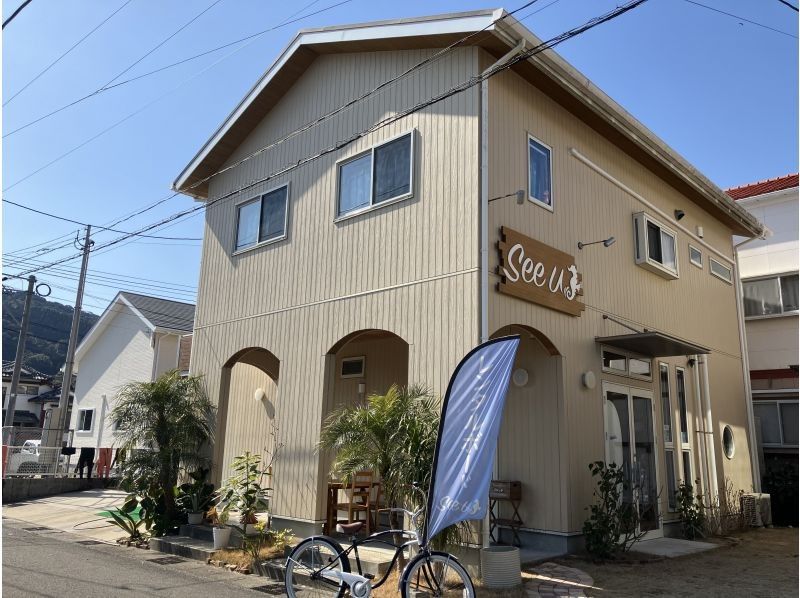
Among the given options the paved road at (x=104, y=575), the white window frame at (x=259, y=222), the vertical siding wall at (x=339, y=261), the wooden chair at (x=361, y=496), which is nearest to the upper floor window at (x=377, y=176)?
the vertical siding wall at (x=339, y=261)

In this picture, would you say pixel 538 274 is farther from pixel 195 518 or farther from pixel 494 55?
pixel 195 518

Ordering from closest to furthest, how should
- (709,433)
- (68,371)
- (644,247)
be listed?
(644,247)
(709,433)
(68,371)

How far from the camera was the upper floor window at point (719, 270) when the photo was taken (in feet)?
43.3

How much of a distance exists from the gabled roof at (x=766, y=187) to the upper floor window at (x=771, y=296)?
2.33 m

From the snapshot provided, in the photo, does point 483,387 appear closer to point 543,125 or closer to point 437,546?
point 437,546

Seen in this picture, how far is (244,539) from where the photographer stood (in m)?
8.14

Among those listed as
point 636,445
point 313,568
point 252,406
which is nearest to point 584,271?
point 636,445

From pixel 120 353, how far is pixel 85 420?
2.98 m

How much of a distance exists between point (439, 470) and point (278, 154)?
7.12 metres

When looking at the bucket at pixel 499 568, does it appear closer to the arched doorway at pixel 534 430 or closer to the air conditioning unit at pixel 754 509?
the arched doorway at pixel 534 430

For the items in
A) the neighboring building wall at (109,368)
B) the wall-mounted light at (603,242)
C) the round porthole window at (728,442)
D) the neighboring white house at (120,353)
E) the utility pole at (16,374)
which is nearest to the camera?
the wall-mounted light at (603,242)

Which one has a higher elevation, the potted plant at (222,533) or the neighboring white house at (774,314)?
the neighboring white house at (774,314)

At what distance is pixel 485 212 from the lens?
7586 millimetres

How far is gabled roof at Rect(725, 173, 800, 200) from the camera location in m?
15.9
